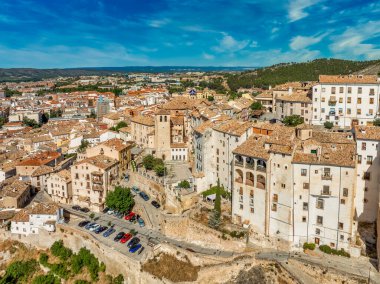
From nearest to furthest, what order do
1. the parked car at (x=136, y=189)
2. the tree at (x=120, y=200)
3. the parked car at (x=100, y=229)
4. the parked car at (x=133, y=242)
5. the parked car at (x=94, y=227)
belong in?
the parked car at (x=133, y=242) → the parked car at (x=100, y=229) → the parked car at (x=94, y=227) → the tree at (x=120, y=200) → the parked car at (x=136, y=189)

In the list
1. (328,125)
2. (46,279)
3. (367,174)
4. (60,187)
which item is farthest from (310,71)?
(46,279)

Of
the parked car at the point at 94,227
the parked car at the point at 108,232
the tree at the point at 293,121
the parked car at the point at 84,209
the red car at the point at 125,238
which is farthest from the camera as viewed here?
the tree at the point at 293,121

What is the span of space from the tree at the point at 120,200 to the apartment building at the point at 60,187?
35.7ft

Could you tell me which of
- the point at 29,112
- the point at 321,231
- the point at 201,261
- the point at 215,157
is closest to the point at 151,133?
the point at 215,157

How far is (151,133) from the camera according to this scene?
81250mm

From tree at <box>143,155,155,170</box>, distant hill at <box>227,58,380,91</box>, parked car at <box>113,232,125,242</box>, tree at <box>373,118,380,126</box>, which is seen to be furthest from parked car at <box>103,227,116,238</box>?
distant hill at <box>227,58,380,91</box>

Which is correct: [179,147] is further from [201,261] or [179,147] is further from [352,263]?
[352,263]

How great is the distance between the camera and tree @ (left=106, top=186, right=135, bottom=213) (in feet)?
192

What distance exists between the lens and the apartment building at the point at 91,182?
64.1 metres

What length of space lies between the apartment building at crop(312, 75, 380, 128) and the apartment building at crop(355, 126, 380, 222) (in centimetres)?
2170

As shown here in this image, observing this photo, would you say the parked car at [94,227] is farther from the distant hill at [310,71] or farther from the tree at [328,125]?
the distant hill at [310,71]

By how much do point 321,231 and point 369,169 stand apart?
9323mm

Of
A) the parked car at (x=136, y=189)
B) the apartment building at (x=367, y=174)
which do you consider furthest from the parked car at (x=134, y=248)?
the apartment building at (x=367, y=174)

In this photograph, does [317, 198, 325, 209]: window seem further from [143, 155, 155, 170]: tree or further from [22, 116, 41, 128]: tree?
[22, 116, 41, 128]: tree
